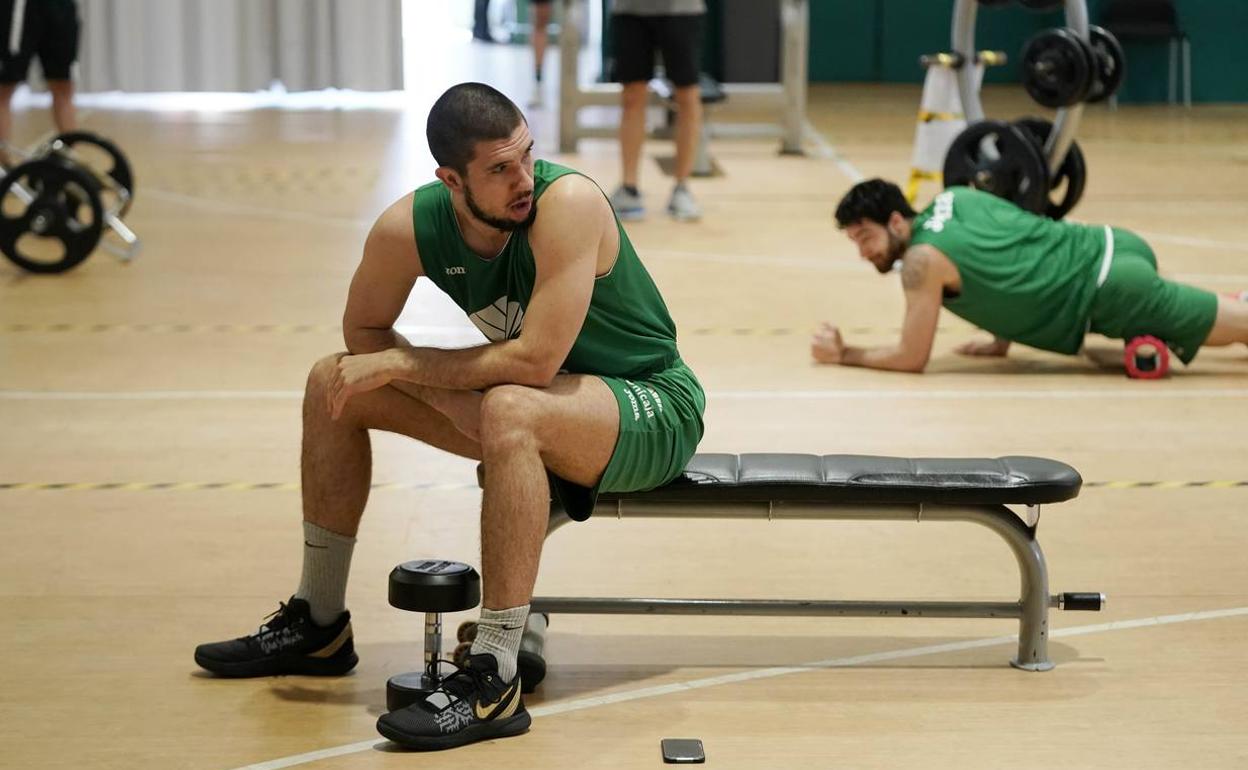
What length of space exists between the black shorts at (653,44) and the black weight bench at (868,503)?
16.5ft

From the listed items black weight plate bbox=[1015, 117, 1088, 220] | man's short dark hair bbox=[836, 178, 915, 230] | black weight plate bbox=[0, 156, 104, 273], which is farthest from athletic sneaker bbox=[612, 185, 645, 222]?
man's short dark hair bbox=[836, 178, 915, 230]

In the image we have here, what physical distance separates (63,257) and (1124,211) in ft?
15.9

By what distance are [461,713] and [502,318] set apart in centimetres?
72

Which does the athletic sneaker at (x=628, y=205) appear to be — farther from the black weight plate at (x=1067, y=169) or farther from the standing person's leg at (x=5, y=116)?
the standing person's leg at (x=5, y=116)

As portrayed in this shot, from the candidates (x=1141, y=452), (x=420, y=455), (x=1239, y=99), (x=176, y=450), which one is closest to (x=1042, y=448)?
(x=1141, y=452)

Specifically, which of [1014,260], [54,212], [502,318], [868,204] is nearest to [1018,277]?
[1014,260]

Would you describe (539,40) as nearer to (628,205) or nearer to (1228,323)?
(628,205)

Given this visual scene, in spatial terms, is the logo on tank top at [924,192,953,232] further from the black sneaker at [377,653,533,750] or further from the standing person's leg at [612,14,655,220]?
the standing person's leg at [612,14,655,220]

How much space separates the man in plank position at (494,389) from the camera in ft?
9.27

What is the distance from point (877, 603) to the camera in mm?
3162

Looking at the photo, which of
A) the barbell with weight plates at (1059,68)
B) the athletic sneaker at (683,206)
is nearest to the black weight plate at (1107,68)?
the barbell with weight plates at (1059,68)

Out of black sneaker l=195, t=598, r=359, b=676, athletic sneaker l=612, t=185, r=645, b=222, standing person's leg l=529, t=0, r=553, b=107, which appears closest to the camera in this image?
black sneaker l=195, t=598, r=359, b=676

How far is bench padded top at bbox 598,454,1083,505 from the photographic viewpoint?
301 cm

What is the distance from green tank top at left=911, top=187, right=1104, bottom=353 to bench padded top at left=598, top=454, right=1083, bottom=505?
6.89ft
